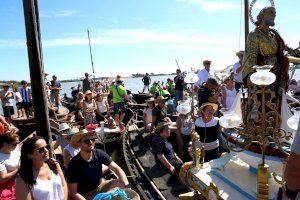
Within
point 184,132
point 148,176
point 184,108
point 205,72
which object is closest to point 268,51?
point 184,108

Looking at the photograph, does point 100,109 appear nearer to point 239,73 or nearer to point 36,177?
point 239,73

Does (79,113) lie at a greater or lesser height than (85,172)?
lesser

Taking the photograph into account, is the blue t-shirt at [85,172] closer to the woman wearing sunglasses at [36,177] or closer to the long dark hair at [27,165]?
the woman wearing sunglasses at [36,177]

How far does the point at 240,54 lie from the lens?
7188 millimetres

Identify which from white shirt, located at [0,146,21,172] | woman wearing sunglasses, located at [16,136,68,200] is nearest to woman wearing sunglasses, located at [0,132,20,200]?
white shirt, located at [0,146,21,172]

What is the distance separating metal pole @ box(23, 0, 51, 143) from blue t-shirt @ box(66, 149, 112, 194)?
1881 mm

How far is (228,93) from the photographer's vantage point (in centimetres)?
879

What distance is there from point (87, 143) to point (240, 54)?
4.21 metres

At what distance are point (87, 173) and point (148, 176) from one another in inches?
70.8

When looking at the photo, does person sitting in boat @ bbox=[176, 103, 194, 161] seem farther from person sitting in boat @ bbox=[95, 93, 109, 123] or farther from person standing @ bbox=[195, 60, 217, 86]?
person sitting in boat @ bbox=[95, 93, 109, 123]

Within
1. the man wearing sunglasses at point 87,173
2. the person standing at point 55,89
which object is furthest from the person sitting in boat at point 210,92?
the person standing at point 55,89

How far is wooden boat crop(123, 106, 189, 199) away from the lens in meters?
5.41

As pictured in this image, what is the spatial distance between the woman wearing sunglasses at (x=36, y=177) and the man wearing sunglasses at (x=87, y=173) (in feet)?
1.24

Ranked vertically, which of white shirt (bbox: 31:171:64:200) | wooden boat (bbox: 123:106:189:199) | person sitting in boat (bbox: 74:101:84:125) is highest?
white shirt (bbox: 31:171:64:200)
